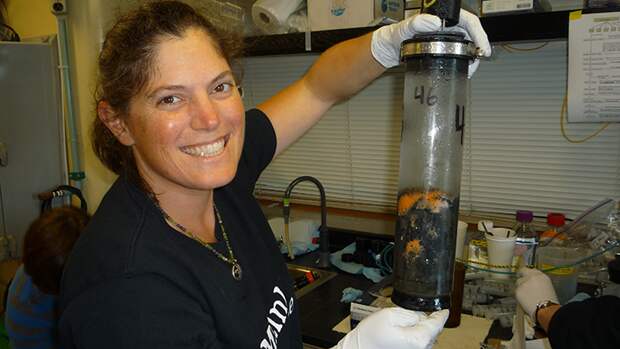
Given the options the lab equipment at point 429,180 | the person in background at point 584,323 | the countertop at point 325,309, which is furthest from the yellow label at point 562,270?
the lab equipment at point 429,180

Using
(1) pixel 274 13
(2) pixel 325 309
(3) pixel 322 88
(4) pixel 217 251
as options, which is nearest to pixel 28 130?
(1) pixel 274 13

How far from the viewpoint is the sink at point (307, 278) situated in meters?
1.96

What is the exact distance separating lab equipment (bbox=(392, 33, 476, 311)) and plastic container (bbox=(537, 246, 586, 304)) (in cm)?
82

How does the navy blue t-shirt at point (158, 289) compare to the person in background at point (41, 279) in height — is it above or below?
above

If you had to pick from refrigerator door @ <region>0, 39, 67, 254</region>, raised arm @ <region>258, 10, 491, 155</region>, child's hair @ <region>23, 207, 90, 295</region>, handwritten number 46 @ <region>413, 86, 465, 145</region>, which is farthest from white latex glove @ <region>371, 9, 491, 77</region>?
refrigerator door @ <region>0, 39, 67, 254</region>

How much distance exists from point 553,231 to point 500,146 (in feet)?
1.40

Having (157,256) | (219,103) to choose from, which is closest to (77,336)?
(157,256)

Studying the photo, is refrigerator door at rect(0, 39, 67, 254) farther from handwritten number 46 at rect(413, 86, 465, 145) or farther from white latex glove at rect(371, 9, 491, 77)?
handwritten number 46 at rect(413, 86, 465, 145)

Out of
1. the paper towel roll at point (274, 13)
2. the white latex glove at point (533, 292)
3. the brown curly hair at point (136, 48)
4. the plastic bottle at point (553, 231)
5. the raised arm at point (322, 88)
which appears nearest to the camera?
the brown curly hair at point (136, 48)

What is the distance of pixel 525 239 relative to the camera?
178 cm

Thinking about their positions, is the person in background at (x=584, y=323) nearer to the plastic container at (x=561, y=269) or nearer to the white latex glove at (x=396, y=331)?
the plastic container at (x=561, y=269)

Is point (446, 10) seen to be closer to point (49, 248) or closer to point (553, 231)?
point (553, 231)

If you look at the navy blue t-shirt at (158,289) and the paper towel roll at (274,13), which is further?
the paper towel roll at (274,13)

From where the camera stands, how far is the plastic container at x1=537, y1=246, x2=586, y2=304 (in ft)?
5.44
